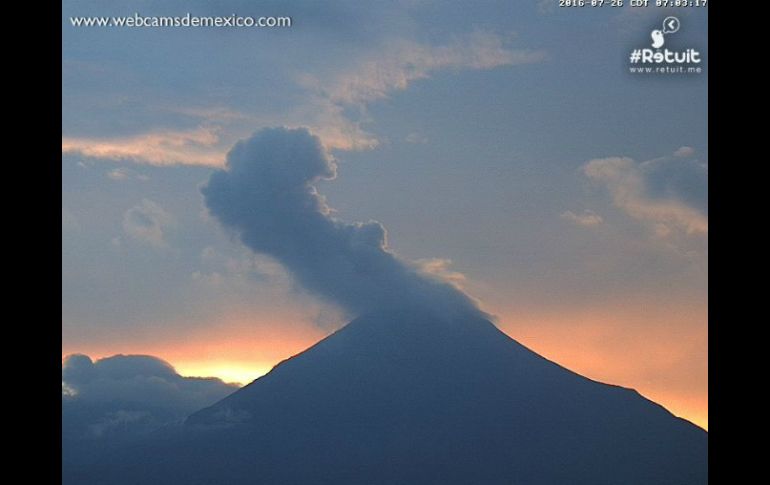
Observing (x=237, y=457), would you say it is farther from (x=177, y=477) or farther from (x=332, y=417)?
(x=177, y=477)

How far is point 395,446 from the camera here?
48.7m

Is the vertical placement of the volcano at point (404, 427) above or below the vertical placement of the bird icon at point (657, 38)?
below

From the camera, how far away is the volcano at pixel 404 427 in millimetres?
45719

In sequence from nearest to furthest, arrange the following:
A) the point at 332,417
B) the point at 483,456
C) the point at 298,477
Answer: the point at 483,456 < the point at 298,477 < the point at 332,417

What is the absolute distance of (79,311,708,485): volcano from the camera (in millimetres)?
45719

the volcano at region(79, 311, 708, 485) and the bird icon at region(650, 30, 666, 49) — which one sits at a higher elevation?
the bird icon at region(650, 30, 666, 49)

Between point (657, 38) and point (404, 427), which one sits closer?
point (657, 38)

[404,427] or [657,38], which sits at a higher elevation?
[657,38]

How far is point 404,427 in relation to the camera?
198 feet

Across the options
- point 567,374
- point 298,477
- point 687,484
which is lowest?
point 298,477

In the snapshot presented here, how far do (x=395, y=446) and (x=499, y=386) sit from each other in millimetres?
7427

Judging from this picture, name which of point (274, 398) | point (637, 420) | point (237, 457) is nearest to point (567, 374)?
point (637, 420)

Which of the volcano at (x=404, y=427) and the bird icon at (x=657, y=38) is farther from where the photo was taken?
the volcano at (x=404, y=427)

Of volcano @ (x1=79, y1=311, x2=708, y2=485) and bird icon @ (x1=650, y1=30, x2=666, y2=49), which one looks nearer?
bird icon @ (x1=650, y1=30, x2=666, y2=49)
